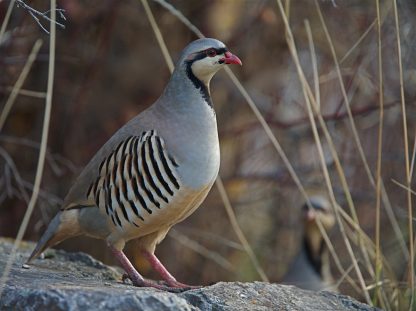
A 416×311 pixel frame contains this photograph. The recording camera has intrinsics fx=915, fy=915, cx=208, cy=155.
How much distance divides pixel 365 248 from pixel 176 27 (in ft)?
12.5

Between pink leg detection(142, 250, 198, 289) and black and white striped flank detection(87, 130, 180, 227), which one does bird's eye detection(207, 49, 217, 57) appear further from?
pink leg detection(142, 250, 198, 289)

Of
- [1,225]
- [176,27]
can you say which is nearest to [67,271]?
[1,225]

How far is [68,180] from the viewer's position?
6879mm

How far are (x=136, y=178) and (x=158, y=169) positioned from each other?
0.40 feet

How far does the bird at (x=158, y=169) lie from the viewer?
12.1ft

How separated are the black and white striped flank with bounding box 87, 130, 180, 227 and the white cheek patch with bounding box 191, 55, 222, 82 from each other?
0.33m

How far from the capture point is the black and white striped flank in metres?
3.68

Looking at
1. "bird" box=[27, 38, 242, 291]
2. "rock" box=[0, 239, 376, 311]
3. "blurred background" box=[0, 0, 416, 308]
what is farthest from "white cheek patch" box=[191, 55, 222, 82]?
"blurred background" box=[0, 0, 416, 308]

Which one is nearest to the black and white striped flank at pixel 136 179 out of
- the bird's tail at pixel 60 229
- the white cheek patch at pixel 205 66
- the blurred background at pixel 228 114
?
the bird's tail at pixel 60 229

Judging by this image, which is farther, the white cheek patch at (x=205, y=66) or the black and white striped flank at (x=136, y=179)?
the white cheek patch at (x=205, y=66)

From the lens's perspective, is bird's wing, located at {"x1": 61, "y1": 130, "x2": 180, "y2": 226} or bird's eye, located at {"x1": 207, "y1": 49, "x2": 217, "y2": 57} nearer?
bird's wing, located at {"x1": 61, "y1": 130, "x2": 180, "y2": 226}

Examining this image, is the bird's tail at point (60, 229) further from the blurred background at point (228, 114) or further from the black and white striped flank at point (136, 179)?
the blurred background at point (228, 114)

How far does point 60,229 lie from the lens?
4078mm

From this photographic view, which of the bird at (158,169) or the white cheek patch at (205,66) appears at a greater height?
the white cheek patch at (205,66)
